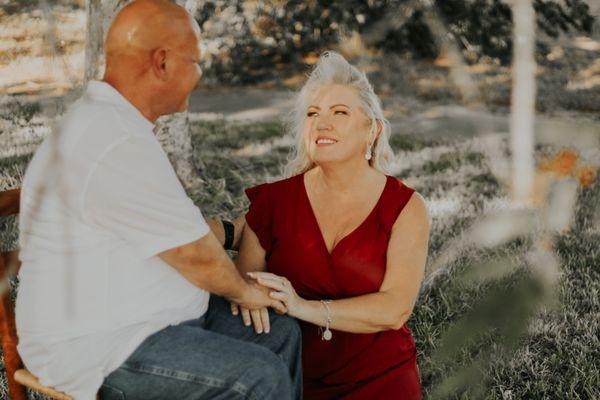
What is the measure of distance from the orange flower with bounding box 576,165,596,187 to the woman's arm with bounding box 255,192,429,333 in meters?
3.56

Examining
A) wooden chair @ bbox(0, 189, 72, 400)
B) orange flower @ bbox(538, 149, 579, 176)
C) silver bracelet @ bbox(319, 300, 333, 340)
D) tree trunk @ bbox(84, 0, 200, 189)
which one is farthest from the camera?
orange flower @ bbox(538, 149, 579, 176)

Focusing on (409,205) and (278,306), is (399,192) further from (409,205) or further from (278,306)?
(278,306)

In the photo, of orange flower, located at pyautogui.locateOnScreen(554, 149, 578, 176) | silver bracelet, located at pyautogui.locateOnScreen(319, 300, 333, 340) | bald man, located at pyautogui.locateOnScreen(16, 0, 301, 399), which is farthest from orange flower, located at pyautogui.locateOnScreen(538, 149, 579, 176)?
bald man, located at pyautogui.locateOnScreen(16, 0, 301, 399)

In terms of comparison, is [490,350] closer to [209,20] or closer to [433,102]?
[433,102]

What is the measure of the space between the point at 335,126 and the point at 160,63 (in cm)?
85

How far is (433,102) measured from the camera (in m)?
9.69

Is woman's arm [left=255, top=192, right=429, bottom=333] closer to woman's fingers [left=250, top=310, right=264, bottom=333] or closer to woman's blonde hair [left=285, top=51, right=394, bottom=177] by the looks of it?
woman's fingers [left=250, top=310, right=264, bottom=333]

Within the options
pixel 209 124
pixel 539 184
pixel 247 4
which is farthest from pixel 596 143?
pixel 247 4

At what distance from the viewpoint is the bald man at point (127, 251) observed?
1.67m

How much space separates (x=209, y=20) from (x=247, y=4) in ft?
1.98

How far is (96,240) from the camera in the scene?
1712 millimetres

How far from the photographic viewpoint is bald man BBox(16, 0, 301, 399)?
5.48 ft

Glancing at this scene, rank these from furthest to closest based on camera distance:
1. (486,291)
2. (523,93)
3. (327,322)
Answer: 1. (523,93)
2. (486,291)
3. (327,322)

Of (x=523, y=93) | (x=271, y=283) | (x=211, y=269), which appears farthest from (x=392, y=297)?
(x=523, y=93)
